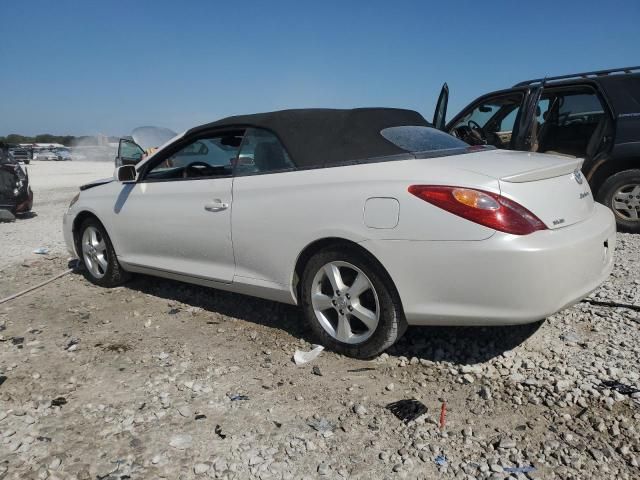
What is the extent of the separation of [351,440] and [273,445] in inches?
14.5

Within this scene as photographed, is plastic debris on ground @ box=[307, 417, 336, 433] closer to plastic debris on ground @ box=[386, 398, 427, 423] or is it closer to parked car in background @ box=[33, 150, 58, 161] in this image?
plastic debris on ground @ box=[386, 398, 427, 423]

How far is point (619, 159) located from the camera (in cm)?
623

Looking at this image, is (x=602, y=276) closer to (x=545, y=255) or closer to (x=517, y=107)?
(x=545, y=255)

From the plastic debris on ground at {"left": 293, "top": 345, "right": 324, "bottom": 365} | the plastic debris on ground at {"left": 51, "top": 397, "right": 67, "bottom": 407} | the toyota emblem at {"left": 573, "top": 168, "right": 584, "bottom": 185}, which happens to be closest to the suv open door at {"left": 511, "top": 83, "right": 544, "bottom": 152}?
the toyota emblem at {"left": 573, "top": 168, "right": 584, "bottom": 185}

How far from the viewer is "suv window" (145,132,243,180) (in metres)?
4.06

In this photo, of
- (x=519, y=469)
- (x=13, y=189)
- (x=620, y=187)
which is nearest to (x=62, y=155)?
(x=13, y=189)

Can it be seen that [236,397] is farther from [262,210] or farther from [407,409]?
[262,210]

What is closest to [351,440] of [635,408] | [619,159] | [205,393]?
[205,393]

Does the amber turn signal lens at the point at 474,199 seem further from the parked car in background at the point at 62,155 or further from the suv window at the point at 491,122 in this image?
the parked car in background at the point at 62,155

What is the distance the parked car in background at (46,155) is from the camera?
4939 cm

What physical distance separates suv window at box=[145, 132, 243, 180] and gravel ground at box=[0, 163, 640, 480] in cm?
116

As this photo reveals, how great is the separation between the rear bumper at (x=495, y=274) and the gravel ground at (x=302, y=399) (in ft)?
1.46

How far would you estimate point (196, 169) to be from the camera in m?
4.56

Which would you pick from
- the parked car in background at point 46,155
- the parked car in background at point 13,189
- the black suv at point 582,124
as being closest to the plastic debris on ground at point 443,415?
the black suv at point 582,124
